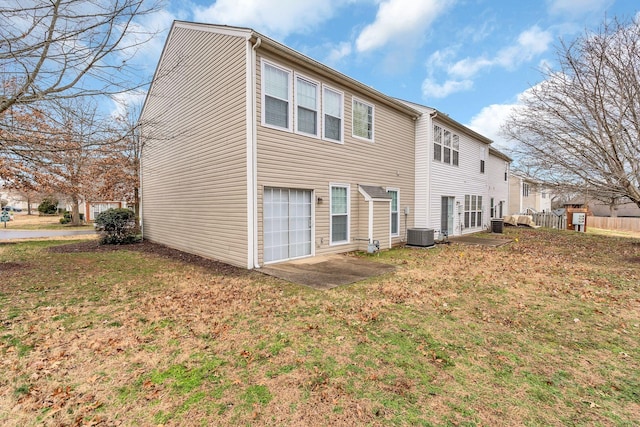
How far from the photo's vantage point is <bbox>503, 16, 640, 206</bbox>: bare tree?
8195 millimetres

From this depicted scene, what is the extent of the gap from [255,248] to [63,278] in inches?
166

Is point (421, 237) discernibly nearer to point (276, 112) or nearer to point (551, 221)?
point (276, 112)

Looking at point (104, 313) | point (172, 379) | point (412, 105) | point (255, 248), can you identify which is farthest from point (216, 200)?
point (412, 105)

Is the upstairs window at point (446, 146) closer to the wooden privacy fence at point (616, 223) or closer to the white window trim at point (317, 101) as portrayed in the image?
the white window trim at point (317, 101)

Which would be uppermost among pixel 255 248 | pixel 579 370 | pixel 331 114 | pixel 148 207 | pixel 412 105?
pixel 412 105

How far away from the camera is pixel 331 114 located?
9234mm

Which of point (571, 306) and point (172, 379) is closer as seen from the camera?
point (172, 379)

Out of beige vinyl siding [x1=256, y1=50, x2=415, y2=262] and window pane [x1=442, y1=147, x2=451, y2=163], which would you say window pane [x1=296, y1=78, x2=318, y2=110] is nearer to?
beige vinyl siding [x1=256, y1=50, x2=415, y2=262]

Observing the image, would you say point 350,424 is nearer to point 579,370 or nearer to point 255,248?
point 579,370

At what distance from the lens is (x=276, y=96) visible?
25.4 feet

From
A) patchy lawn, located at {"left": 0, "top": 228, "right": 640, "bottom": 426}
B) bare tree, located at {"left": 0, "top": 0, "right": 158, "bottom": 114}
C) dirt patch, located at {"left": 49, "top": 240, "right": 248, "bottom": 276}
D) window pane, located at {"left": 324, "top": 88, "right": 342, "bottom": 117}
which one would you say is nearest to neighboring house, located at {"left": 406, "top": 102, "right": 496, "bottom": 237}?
window pane, located at {"left": 324, "top": 88, "right": 342, "bottom": 117}

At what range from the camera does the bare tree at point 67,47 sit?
4141mm

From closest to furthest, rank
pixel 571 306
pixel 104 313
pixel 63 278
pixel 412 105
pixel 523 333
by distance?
pixel 523 333 → pixel 104 313 → pixel 571 306 → pixel 63 278 → pixel 412 105

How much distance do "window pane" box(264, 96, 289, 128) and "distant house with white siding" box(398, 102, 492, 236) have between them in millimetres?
7342
